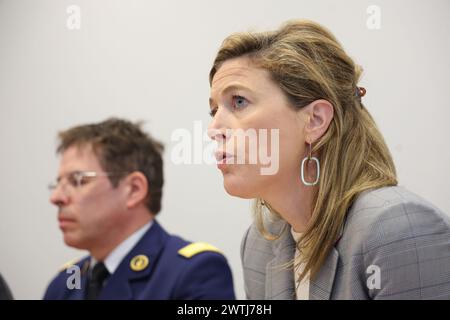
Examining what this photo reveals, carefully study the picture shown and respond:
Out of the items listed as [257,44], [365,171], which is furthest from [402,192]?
[257,44]

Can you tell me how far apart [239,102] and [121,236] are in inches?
18.2

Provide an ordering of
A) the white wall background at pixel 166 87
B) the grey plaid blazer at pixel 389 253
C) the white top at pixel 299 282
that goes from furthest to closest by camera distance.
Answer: the white wall background at pixel 166 87 → the white top at pixel 299 282 → the grey plaid blazer at pixel 389 253

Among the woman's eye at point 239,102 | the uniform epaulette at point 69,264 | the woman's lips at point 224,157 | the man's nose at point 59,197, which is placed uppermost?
the woman's eye at point 239,102

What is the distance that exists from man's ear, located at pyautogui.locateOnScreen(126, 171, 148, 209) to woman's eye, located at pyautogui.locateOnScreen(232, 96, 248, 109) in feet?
1.01

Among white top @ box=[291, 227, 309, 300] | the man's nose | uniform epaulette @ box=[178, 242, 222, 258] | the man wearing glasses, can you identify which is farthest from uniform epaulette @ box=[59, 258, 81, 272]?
white top @ box=[291, 227, 309, 300]

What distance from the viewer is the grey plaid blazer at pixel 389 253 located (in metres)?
1.16

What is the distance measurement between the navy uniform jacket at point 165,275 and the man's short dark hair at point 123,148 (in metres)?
0.10

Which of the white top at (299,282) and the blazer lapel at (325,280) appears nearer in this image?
the blazer lapel at (325,280)

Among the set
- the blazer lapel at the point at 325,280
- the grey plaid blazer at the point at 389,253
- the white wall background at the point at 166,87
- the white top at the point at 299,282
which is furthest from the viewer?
the white wall background at the point at 166,87

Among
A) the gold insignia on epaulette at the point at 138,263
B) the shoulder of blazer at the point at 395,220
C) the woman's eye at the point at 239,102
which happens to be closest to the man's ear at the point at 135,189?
the gold insignia on epaulette at the point at 138,263

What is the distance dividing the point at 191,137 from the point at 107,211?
340 mm

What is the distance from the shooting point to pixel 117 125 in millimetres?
1450

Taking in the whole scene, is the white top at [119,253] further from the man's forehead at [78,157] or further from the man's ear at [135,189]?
the man's forehead at [78,157]

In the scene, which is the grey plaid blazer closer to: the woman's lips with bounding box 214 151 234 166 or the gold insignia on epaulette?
the woman's lips with bounding box 214 151 234 166
